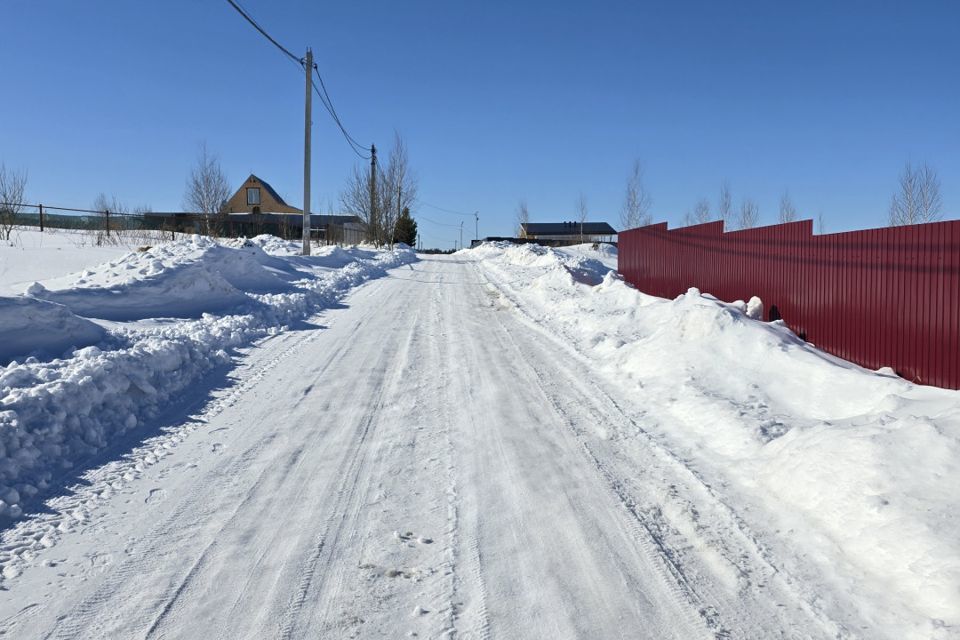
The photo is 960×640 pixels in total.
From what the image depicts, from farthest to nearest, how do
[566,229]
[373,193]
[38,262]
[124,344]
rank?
[566,229], [373,193], [38,262], [124,344]

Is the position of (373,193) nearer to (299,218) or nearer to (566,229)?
(299,218)

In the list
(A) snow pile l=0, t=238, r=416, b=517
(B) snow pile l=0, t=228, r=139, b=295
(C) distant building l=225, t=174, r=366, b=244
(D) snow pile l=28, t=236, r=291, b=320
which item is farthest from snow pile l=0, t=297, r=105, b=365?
(C) distant building l=225, t=174, r=366, b=244

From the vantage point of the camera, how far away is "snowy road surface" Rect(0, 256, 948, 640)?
10.4 feet

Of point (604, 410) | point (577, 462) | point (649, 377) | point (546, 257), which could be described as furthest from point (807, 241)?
point (546, 257)

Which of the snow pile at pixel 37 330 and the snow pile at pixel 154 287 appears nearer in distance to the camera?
the snow pile at pixel 37 330

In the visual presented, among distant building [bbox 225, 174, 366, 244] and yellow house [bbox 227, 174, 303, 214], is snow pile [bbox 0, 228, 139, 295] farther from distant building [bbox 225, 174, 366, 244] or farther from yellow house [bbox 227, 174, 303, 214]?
yellow house [bbox 227, 174, 303, 214]

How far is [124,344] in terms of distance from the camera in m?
8.29

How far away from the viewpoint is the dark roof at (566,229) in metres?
110

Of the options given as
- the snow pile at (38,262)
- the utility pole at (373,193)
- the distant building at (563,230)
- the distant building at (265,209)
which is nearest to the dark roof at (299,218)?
the distant building at (265,209)

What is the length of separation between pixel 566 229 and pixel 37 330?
108 m

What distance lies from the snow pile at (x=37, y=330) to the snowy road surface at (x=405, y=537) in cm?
205

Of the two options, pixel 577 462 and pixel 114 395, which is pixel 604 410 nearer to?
pixel 577 462

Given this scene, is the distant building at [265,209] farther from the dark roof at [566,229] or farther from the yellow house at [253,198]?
the dark roof at [566,229]

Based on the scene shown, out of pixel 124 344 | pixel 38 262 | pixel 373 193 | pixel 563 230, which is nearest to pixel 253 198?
pixel 373 193
